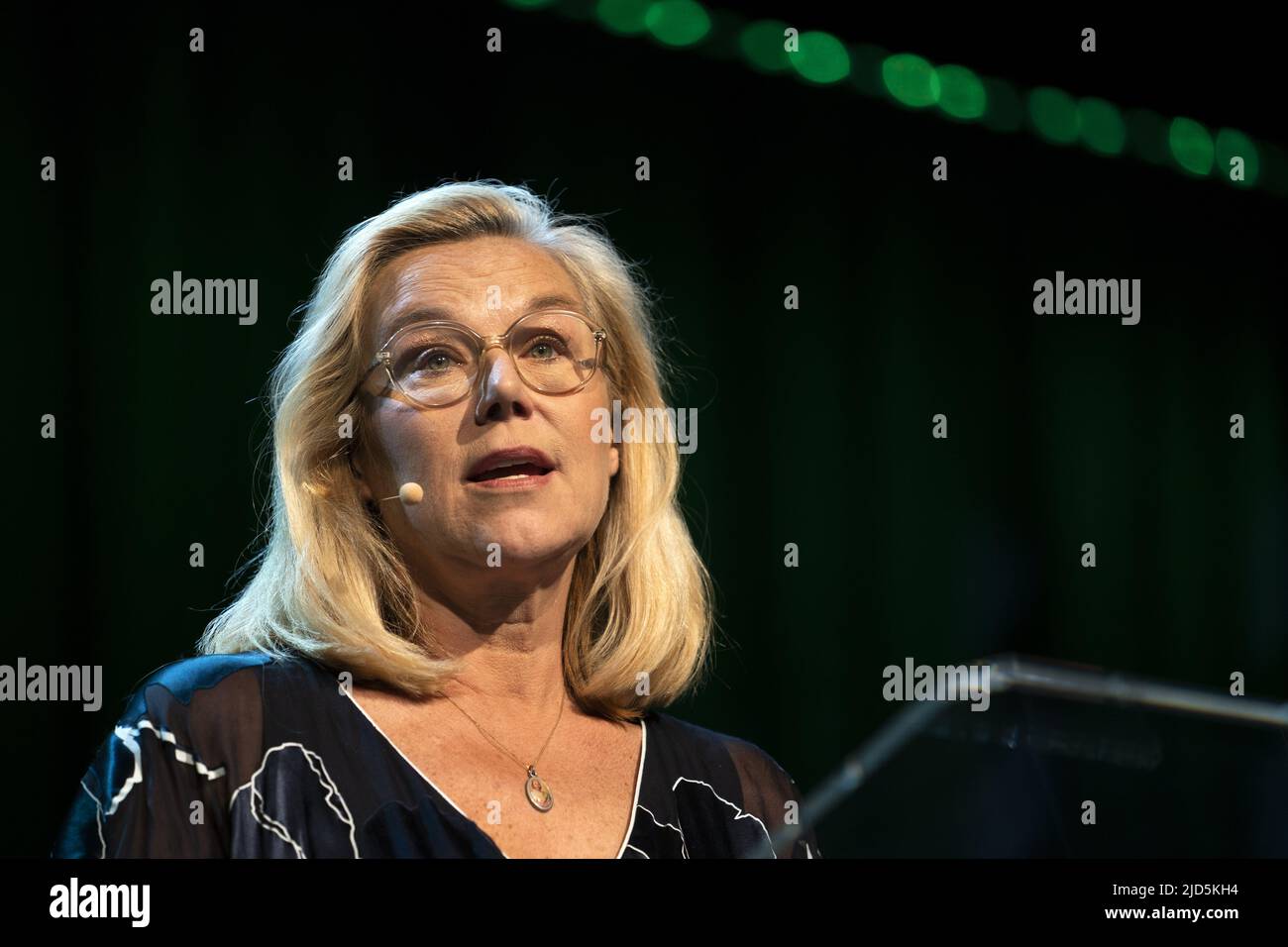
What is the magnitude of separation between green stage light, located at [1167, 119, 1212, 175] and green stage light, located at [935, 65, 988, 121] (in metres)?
0.44

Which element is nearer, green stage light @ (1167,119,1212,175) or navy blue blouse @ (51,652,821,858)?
navy blue blouse @ (51,652,821,858)

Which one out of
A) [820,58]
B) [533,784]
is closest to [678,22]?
[820,58]

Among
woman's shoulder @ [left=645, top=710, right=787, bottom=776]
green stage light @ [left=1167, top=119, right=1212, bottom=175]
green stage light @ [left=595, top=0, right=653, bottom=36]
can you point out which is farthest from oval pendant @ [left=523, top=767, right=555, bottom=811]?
green stage light @ [left=1167, top=119, right=1212, bottom=175]

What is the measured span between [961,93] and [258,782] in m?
2.20

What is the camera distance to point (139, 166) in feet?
7.60

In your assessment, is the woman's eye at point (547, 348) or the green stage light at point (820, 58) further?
the green stage light at point (820, 58)

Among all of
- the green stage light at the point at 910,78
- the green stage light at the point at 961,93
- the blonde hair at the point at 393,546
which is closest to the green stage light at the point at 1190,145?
the green stage light at the point at 961,93

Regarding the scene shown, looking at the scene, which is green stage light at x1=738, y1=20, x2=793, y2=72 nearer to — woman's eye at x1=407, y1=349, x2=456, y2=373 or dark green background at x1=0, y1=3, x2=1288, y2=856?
dark green background at x1=0, y1=3, x2=1288, y2=856

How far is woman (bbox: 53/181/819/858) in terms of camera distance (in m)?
1.53

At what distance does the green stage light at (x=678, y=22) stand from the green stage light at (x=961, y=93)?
21.2 inches

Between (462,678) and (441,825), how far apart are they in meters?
0.26

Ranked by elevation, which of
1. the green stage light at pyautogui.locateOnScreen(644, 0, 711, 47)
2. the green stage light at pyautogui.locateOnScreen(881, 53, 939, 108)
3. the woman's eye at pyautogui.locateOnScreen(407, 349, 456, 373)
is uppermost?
the green stage light at pyautogui.locateOnScreen(644, 0, 711, 47)

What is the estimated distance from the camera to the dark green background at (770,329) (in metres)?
2.24

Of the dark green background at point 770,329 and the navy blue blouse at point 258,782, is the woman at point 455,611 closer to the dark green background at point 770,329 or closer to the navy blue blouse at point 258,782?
the navy blue blouse at point 258,782
